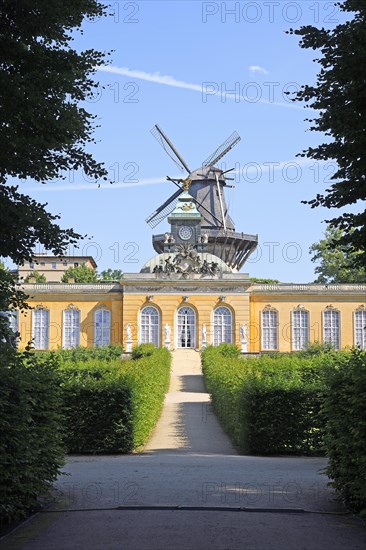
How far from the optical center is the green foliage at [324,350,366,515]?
25.5 feet

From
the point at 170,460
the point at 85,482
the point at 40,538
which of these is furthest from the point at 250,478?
the point at 40,538

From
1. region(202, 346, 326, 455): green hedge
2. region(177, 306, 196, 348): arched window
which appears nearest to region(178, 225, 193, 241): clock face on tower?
region(177, 306, 196, 348): arched window

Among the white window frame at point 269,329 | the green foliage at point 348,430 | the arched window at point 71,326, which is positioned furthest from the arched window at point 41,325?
the green foliage at point 348,430

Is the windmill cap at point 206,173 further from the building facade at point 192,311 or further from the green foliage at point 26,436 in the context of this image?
the green foliage at point 26,436

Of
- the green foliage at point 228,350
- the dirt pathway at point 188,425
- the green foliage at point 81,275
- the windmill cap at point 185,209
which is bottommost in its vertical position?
the dirt pathway at point 188,425

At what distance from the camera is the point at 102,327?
1948 inches

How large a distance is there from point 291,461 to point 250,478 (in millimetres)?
3673

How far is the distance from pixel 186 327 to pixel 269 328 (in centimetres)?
546

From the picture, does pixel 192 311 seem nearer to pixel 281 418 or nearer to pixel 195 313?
pixel 195 313

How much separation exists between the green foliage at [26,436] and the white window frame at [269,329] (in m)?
40.9

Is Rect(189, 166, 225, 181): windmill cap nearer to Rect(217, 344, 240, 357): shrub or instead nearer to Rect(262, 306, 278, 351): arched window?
Rect(262, 306, 278, 351): arched window

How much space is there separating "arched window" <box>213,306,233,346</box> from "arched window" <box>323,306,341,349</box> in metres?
6.27

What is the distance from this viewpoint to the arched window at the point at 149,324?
4856 centimetres

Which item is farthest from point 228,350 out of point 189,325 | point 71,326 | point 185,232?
point 185,232
